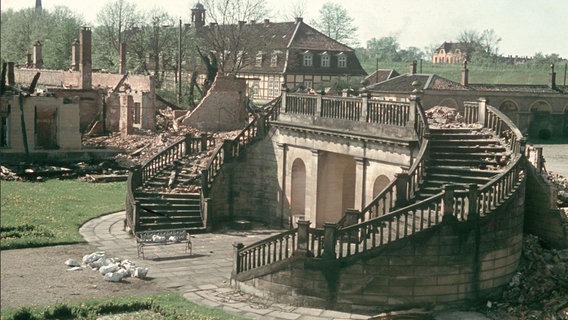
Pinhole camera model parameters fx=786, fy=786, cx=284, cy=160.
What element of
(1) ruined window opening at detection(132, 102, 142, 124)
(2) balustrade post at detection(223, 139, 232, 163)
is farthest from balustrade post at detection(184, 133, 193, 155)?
(1) ruined window opening at detection(132, 102, 142, 124)

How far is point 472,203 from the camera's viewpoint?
65.8 ft

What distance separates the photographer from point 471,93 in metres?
A: 60.4

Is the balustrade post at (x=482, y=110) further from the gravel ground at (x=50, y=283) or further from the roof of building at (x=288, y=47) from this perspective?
the roof of building at (x=288, y=47)

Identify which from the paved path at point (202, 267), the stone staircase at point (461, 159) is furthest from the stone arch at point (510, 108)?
the stone staircase at point (461, 159)

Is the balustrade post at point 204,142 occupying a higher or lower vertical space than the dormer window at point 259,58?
lower

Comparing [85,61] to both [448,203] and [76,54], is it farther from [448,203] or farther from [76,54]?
[448,203]

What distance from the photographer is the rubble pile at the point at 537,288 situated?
20.2 meters

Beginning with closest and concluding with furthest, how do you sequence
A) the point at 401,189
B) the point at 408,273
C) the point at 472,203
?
the point at 408,273
the point at 472,203
the point at 401,189

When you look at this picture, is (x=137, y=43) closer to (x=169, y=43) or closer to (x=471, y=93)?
(x=169, y=43)

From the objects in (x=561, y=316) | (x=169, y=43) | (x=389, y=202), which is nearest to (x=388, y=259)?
(x=389, y=202)

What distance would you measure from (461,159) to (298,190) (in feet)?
29.3

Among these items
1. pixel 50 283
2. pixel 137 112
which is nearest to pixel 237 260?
pixel 50 283

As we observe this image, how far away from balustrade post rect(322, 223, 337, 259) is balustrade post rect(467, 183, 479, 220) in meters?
3.46

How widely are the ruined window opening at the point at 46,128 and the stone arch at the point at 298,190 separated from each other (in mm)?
20465
